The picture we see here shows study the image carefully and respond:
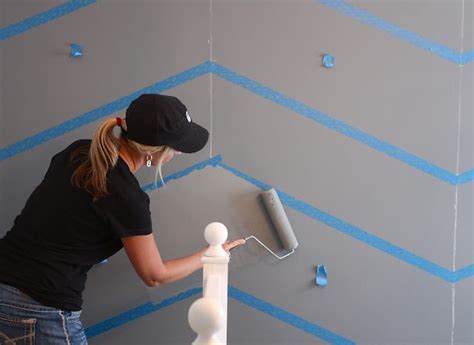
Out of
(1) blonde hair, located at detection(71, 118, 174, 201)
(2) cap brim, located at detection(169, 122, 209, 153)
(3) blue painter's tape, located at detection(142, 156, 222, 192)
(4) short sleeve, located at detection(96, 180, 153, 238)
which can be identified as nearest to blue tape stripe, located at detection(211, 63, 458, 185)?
(3) blue painter's tape, located at detection(142, 156, 222, 192)

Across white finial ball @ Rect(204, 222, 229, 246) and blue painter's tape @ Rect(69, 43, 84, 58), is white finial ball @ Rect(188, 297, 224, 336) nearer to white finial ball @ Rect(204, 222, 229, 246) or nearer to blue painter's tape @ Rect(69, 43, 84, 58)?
white finial ball @ Rect(204, 222, 229, 246)

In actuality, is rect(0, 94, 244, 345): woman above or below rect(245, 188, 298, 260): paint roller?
above

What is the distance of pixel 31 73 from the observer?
1870 millimetres

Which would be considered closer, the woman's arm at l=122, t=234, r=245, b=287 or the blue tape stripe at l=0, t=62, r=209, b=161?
the woman's arm at l=122, t=234, r=245, b=287

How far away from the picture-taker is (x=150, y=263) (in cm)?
140

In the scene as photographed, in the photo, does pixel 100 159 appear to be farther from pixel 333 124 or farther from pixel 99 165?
pixel 333 124

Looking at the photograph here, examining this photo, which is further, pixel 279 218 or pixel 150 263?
pixel 279 218

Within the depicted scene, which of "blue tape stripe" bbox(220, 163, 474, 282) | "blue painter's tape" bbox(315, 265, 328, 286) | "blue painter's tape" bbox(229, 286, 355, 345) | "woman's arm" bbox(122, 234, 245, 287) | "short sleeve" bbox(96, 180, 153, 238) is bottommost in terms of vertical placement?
"blue painter's tape" bbox(229, 286, 355, 345)

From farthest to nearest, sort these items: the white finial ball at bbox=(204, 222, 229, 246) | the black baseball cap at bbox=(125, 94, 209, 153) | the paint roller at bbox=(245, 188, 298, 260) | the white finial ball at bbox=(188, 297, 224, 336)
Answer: the paint roller at bbox=(245, 188, 298, 260) → the black baseball cap at bbox=(125, 94, 209, 153) → the white finial ball at bbox=(204, 222, 229, 246) → the white finial ball at bbox=(188, 297, 224, 336)

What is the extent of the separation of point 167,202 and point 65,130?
0.45 meters

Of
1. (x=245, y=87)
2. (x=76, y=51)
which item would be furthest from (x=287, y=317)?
(x=76, y=51)

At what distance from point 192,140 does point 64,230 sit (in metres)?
0.41

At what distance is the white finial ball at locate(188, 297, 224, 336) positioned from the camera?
779 mm

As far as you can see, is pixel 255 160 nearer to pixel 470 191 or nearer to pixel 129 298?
Answer: pixel 129 298
